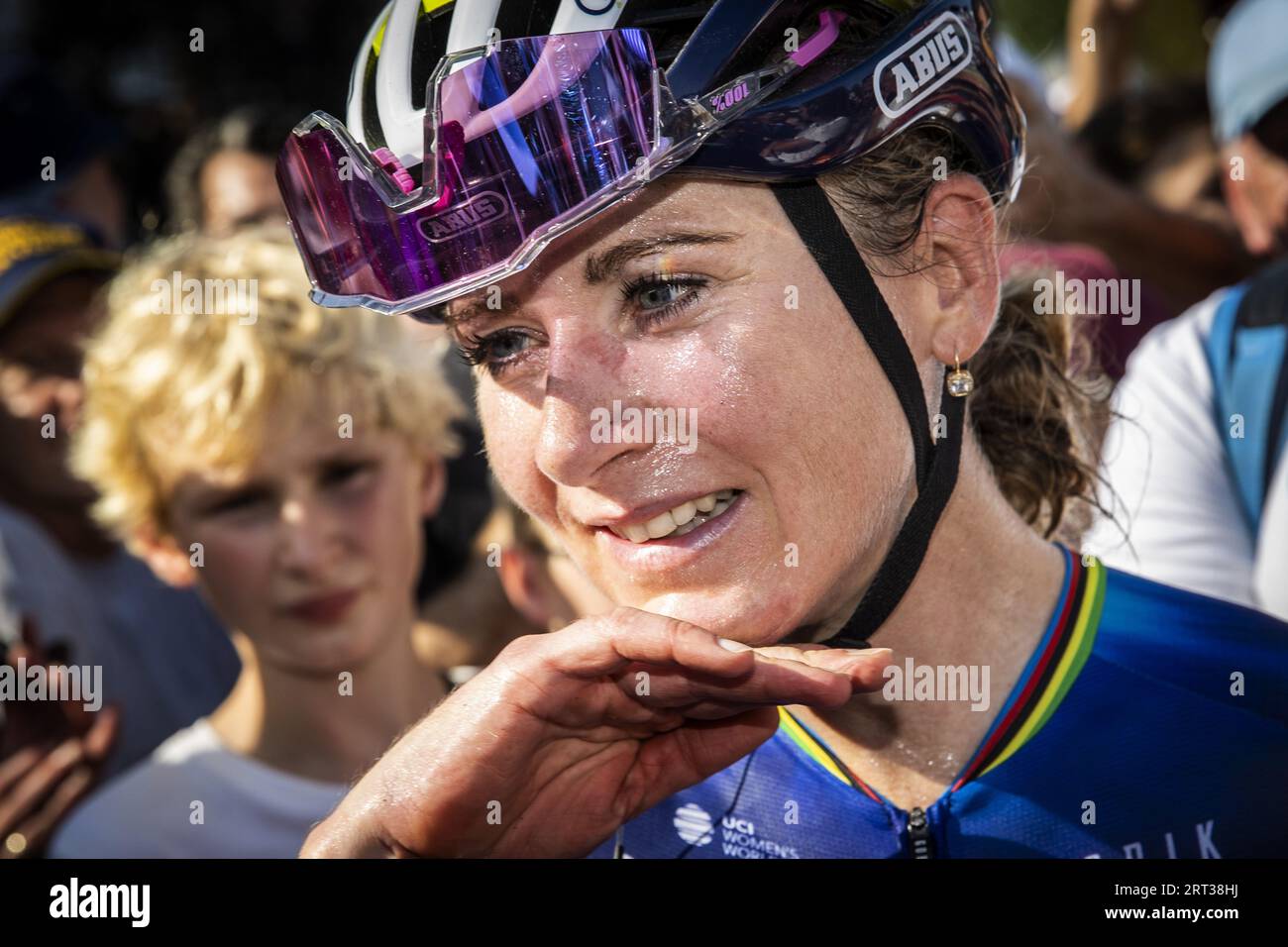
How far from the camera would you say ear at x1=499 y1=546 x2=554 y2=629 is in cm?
319

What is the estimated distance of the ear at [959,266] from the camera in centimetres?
181

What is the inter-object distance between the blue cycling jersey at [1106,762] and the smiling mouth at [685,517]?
43 cm

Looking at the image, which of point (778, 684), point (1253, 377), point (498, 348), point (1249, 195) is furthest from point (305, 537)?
point (1249, 195)

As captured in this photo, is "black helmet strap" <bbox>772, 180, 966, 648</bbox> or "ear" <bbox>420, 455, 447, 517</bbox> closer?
"black helmet strap" <bbox>772, 180, 966, 648</bbox>

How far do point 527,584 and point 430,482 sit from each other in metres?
0.34

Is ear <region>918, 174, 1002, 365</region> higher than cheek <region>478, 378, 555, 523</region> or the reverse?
higher

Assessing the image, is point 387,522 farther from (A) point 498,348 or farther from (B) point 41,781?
(A) point 498,348

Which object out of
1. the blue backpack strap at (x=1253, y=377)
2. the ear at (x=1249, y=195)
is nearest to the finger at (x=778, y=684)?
the blue backpack strap at (x=1253, y=377)

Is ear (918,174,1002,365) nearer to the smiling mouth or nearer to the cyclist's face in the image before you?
the cyclist's face

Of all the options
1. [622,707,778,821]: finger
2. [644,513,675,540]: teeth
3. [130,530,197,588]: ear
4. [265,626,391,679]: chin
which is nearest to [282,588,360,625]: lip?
[265,626,391,679]: chin

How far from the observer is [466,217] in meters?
1.62
